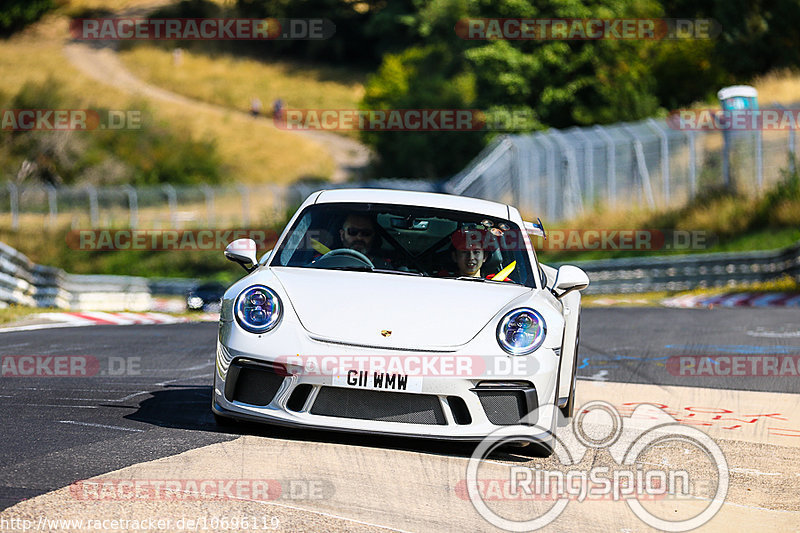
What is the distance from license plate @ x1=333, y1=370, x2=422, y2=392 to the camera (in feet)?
19.1

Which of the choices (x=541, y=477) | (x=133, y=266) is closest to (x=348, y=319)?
(x=541, y=477)

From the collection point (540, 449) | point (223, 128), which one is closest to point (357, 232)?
point (540, 449)

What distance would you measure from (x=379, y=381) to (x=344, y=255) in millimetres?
1330

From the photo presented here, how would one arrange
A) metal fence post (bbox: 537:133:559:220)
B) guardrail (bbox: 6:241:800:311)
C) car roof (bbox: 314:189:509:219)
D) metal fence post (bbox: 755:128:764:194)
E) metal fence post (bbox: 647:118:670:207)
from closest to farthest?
car roof (bbox: 314:189:509:219) → guardrail (bbox: 6:241:800:311) → metal fence post (bbox: 755:128:764:194) → metal fence post (bbox: 647:118:670:207) → metal fence post (bbox: 537:133:559:220)

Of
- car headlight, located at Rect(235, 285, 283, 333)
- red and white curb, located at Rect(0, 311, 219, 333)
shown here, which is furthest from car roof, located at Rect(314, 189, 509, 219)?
red and white curb, located at Rect(0, 311, 219, 333)

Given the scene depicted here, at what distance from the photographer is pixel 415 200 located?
7484mm

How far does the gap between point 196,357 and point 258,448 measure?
464 centimetres

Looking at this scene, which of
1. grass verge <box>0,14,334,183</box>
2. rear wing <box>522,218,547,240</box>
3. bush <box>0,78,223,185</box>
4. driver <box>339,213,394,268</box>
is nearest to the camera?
driver <box>339,213,394,268</box>

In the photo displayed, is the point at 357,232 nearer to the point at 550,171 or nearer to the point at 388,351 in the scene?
the point at 388,351

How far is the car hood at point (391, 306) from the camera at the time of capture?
599 cm

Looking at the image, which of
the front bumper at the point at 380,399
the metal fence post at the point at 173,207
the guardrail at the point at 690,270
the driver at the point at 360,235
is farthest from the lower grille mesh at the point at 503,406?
the metal fence post at the point at 173,207

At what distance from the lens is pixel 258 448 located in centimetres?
592

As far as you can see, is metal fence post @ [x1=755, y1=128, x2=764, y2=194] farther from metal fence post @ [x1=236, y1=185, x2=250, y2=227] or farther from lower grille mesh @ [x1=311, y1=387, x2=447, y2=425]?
lower grille mesh @ [x1=311, y1=387, x2=447, y2=425]

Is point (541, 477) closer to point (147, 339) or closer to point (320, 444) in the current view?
point (320, 444)
